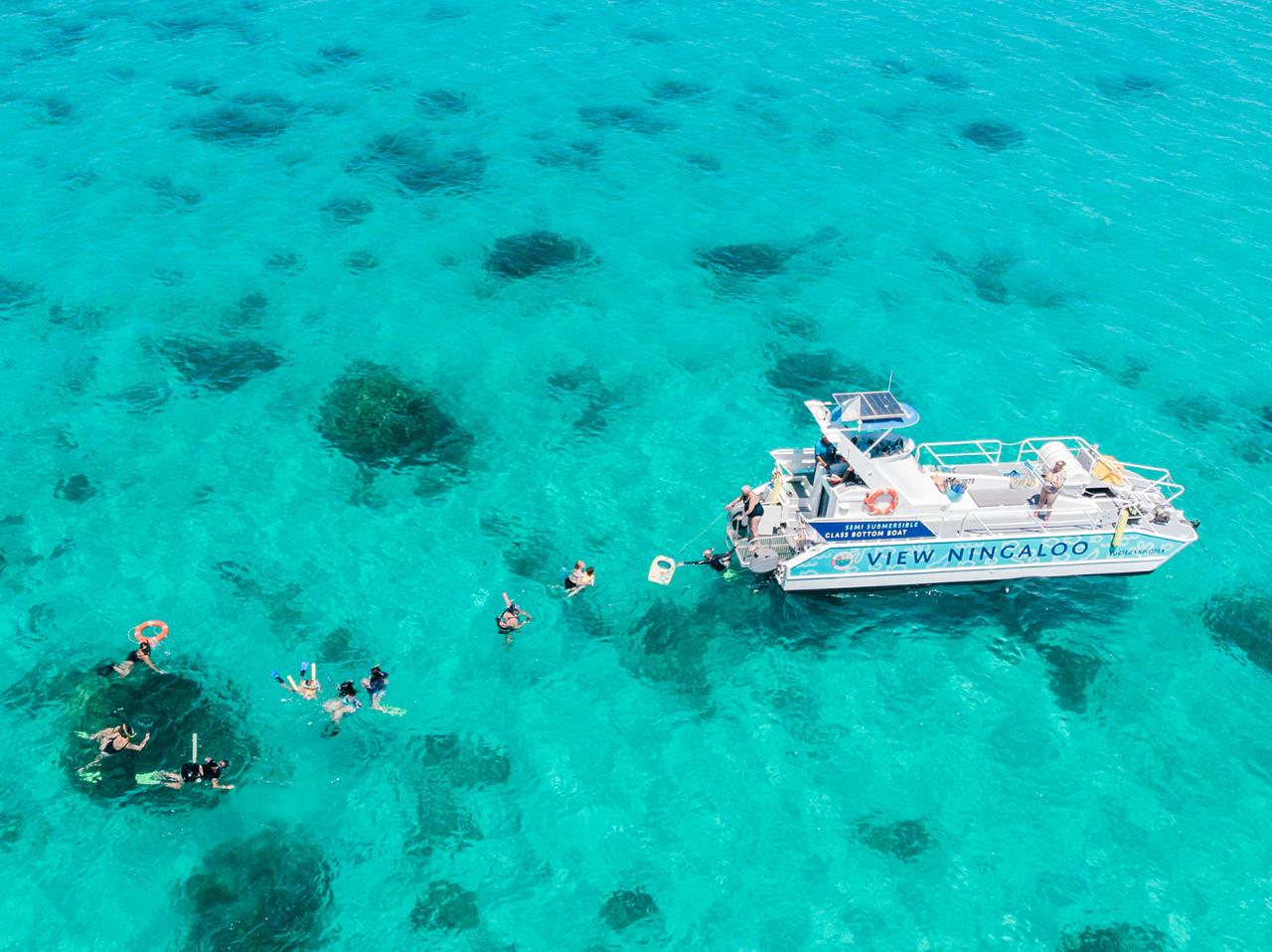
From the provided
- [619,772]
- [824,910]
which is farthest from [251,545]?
Result: [824,910]

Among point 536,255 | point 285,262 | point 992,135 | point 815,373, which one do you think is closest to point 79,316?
point 285,262

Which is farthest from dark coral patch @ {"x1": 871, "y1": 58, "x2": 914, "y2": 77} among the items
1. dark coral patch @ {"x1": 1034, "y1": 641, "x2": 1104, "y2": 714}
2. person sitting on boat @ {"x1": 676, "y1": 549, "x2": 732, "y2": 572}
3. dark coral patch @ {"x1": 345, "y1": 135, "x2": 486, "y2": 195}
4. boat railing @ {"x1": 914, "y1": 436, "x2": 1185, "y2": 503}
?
dark coral patch @ {"x1": 1034, "y1": 641, "x2": 1104, "y2": 714}

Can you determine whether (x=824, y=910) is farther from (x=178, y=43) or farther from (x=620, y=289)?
(x=178, y=43)

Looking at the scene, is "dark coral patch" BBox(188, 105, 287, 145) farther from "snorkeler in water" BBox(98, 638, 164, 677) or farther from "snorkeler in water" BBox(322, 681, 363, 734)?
"snorkeler in water" BBox(322, 681, 363, 734)

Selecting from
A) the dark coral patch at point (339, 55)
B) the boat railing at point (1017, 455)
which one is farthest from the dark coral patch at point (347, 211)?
the boat railing at point (1017, 455)

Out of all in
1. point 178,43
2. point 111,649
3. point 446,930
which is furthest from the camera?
point 178,43

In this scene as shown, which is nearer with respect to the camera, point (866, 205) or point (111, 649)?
point (111, 649)

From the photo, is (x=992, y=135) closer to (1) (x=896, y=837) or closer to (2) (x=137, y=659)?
(1) (x=896, y=837)
